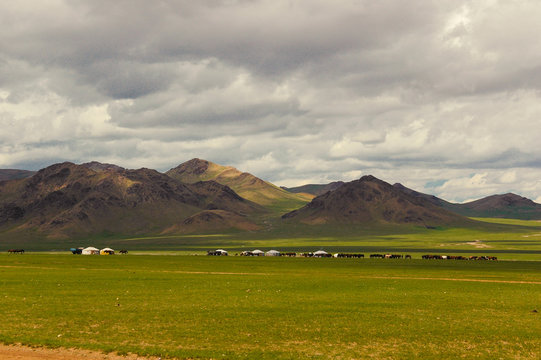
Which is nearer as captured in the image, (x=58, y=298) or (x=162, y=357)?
(x=162, y=357)

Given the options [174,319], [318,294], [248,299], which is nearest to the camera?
[174,319]

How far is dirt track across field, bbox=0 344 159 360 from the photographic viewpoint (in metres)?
20.1

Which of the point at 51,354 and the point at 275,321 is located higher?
the point at 275,321

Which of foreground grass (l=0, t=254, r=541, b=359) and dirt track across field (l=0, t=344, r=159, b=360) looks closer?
dirt track across field (l=0, t=344, r=159, b=360)

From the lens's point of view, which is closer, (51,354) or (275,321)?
(51,354)

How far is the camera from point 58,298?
36.1 metres

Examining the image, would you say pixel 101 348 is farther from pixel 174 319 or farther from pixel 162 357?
pixel 174 319

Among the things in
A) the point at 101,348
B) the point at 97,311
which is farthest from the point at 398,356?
the point at 97,311

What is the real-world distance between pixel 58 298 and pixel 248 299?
46.3 ft

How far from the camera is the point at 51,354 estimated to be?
67.7 feet

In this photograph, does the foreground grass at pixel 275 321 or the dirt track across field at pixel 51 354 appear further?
the foreground grass at pixel 275 321

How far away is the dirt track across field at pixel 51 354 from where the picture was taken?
20.1m

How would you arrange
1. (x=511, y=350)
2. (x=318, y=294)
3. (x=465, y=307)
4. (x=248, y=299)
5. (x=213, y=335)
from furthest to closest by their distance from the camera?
(x=318, y=294)
(x=248, y=299)
(x=465, y=307)
(x=213, y=335)
(x=511, y=350)

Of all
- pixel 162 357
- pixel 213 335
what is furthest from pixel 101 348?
pixel 213 335
